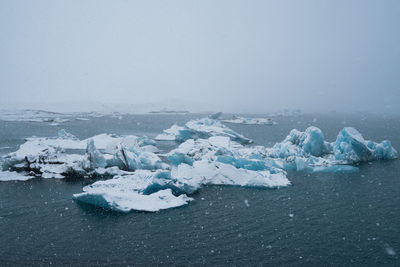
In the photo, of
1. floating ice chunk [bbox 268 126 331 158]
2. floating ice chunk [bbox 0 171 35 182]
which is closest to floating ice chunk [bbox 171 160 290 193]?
floating ice chunk [bbox 268 126 331 158]

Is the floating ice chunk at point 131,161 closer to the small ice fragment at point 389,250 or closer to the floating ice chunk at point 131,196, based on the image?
the floating ice chunk at point 131,196

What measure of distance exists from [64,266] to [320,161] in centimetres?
1989

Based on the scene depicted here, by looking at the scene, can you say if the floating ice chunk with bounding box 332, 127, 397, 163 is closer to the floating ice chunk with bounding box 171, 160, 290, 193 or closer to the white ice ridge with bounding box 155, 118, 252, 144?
the floating ice chunk with bounding box 171, 160, 290, 193

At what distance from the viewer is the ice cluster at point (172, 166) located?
598 inches

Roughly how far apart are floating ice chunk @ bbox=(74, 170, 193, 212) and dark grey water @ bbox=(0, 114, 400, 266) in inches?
16.1

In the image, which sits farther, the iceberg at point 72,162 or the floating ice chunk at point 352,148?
the floating ice chunk at point 352,148

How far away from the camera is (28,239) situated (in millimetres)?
11102

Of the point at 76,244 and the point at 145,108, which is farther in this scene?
the point at 145,108

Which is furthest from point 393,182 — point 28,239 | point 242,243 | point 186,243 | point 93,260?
point 28,239

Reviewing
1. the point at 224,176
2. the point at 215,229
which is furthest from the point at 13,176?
the point at 215,229

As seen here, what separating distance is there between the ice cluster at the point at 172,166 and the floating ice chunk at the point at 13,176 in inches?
2.1

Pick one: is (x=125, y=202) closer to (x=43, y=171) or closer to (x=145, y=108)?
(x=43, y=171)

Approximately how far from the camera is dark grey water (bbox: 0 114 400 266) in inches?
390

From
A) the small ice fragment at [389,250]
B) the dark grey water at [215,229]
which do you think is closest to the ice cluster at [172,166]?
the dark grey water at [215,229]
